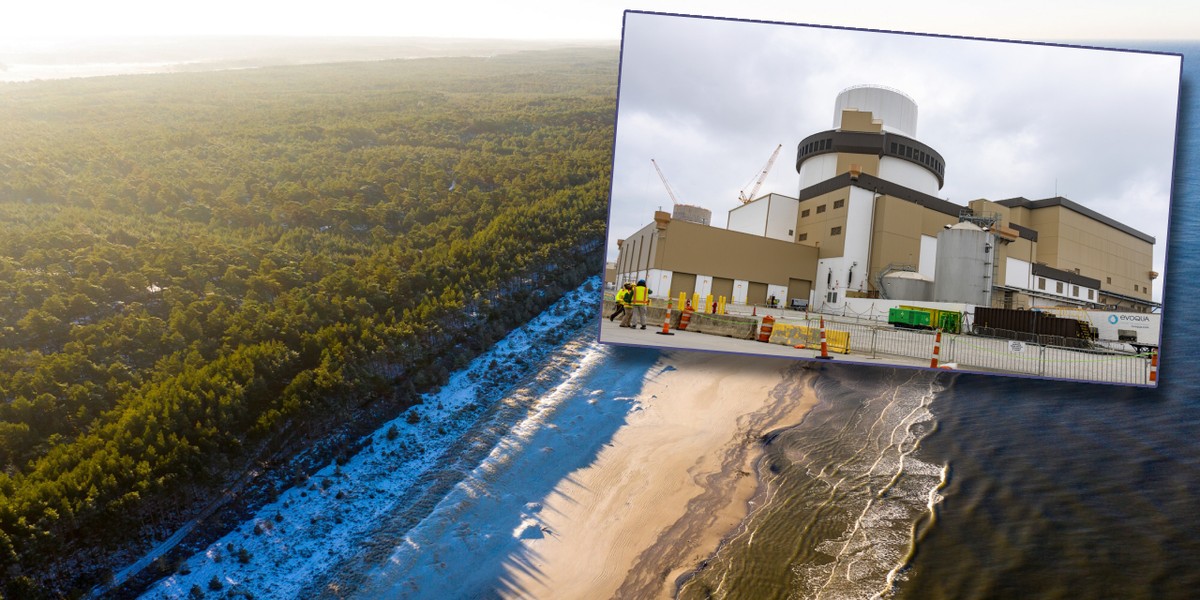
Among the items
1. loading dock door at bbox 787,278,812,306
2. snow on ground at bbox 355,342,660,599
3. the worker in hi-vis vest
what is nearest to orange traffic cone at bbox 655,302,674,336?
the worker in hi-vis vest

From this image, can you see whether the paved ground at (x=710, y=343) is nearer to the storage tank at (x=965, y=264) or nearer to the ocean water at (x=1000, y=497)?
the storage tank at (x=965, y=264)

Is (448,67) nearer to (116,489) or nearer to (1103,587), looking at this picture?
(116,489)

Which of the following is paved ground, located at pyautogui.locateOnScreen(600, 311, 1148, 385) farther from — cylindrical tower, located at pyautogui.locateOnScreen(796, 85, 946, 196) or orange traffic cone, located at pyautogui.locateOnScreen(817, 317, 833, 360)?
cylindrical tower, located at pyautogui.locateOnScreen(796, 85, 946, 196)

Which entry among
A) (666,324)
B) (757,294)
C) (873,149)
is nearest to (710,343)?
(666,324)

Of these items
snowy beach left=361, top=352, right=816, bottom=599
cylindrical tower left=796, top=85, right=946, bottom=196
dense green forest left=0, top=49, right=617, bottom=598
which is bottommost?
snowy beach left=361, top=352, right=816, bottom=599

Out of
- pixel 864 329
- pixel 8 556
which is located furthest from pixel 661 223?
pixel 8 556
